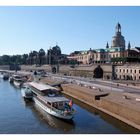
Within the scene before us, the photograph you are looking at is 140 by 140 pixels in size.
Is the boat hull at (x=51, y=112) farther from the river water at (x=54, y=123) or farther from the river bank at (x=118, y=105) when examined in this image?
the river bank at (x=118, y=105)

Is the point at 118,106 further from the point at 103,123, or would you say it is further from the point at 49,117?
the point at 49,117

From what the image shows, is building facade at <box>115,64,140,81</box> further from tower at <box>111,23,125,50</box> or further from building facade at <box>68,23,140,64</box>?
tower at <box>111,23,125,50</box>

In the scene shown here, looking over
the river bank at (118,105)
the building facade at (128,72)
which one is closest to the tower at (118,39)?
the building facade at (128,72)

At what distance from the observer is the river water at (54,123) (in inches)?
1486

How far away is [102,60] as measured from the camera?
547 feet

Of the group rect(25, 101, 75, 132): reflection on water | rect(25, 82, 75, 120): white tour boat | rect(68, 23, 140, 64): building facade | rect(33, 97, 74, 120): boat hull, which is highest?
rect(68, 23, 140, 64): building facade

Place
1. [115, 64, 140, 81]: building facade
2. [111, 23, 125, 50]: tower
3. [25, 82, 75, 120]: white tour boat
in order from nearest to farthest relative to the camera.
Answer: [25, 82, 75, 120]: white tour boat, [115, 64, 140, 81]: building facade, [111, 23, 125, 50]: tower

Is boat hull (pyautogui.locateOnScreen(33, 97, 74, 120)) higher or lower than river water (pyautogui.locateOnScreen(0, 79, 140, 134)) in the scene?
higher

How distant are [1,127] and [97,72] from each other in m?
74.0

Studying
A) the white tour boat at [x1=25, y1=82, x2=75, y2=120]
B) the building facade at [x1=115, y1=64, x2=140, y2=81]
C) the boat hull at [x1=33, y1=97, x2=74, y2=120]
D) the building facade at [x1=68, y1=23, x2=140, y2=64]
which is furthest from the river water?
the building facade at [x1=68, y1=23, x2=140, y2=64]

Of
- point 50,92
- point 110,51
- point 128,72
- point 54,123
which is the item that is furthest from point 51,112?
point 110,51

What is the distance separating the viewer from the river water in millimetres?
37750

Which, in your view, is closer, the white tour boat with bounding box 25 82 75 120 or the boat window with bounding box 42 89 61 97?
the white tour boat with bounding box 25 82 75 120

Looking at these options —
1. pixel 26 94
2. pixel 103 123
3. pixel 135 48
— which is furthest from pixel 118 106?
pixel 135 48
